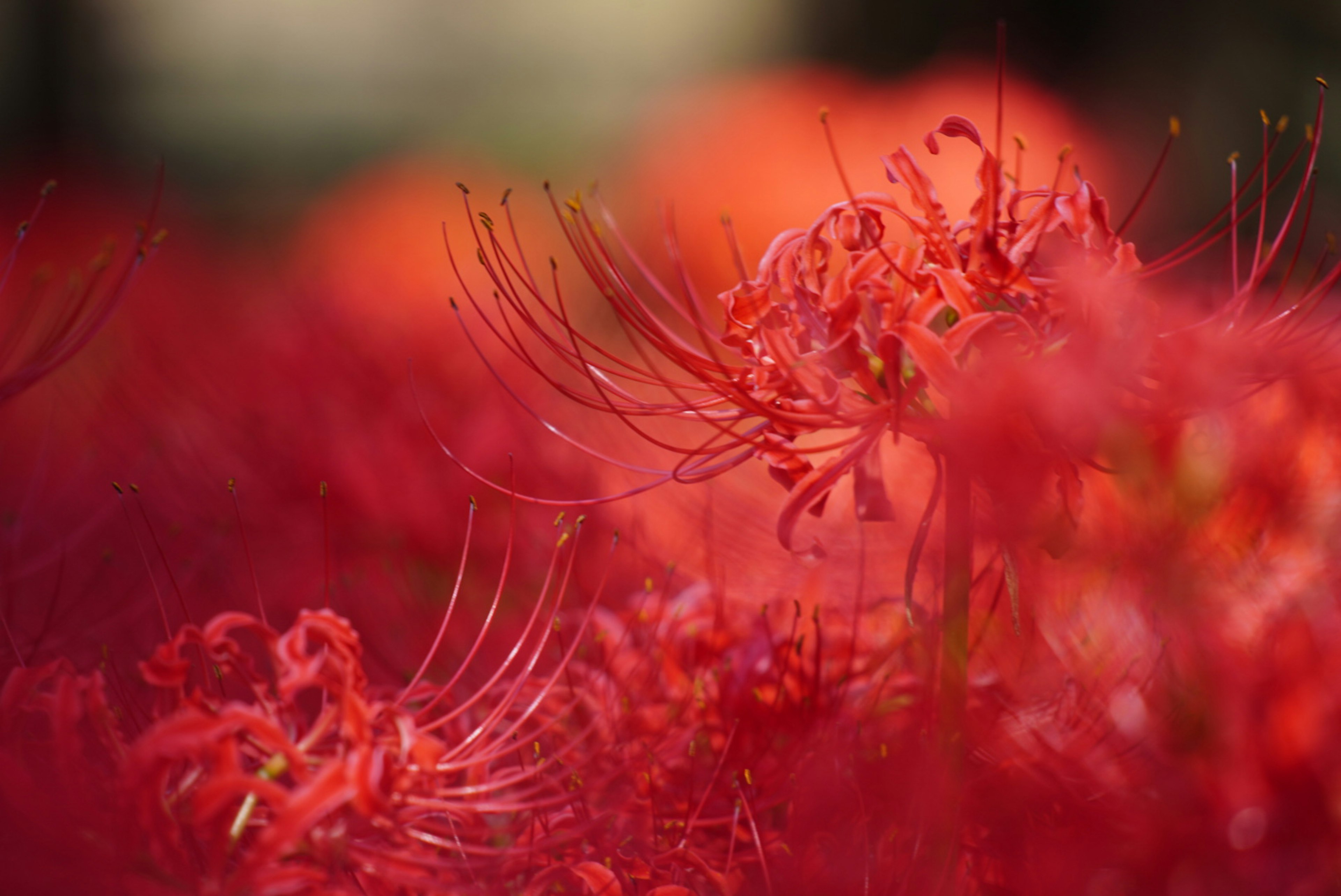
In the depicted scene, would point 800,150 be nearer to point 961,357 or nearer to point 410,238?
point 410,238

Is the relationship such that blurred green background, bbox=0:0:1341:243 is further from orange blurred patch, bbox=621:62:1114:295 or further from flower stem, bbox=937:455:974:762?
flower stem, bbox=937:455:974:762

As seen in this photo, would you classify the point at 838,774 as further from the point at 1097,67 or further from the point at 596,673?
the point at 1097,67

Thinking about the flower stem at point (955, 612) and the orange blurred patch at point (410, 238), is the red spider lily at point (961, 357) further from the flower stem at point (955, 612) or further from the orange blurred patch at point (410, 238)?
the orange blurred patch at point (410, 238)

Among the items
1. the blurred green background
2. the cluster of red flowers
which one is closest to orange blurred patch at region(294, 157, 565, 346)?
the blurred green background

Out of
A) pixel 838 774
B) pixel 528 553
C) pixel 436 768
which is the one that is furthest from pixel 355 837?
pixel 528 553

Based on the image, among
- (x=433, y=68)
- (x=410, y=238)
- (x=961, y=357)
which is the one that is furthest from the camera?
(x=433, y=68)

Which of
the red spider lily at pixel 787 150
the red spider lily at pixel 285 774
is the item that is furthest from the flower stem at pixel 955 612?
the red spider lily at pixel 787 150

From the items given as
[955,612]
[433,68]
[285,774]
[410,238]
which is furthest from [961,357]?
[433,68]
